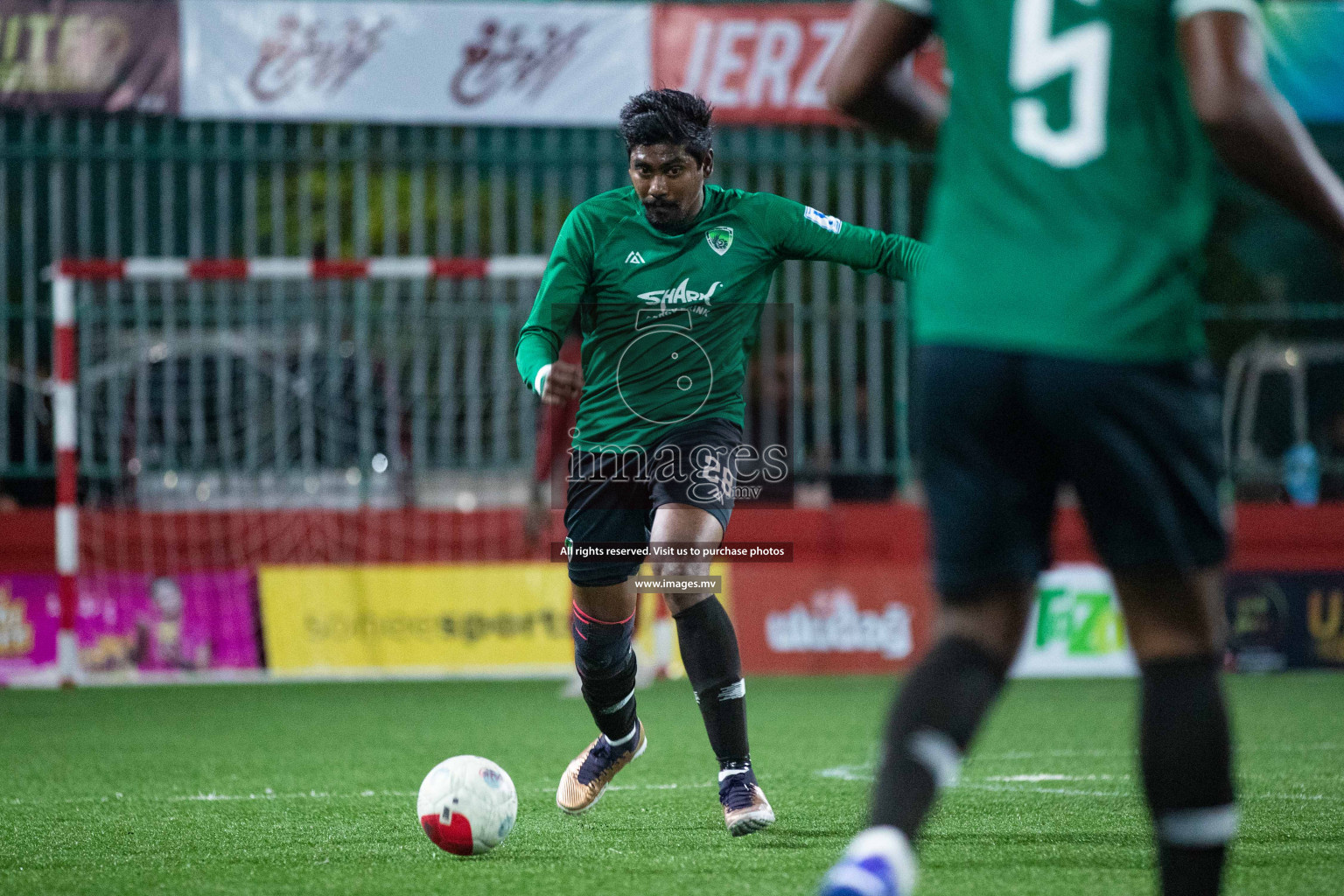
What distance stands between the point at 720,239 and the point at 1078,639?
736 cm

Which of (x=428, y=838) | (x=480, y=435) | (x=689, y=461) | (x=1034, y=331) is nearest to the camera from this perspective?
(x=1034, y=331)

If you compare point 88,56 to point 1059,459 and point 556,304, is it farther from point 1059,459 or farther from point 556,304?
point 1059,459

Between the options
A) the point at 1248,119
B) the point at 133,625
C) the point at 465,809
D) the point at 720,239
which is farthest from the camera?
the point at 133,625

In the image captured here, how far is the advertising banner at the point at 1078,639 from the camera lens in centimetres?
1148

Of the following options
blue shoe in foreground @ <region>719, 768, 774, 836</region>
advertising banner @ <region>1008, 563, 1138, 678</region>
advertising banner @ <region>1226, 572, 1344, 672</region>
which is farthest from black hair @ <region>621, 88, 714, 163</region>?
advertising banner @ <region>1226, 572, 1344, 672</region>

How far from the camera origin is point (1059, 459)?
2.58 m

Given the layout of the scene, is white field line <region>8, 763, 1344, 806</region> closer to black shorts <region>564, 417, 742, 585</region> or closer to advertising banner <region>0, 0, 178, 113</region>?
black shorts <region>564, 417, 742, 585</region>

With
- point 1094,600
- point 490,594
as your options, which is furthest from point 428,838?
point 1094,600

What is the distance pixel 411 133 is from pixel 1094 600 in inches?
252

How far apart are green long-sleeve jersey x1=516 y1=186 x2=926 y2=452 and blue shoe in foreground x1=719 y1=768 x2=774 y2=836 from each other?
1.00 m

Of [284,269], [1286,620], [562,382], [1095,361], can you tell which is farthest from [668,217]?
[1286,620]

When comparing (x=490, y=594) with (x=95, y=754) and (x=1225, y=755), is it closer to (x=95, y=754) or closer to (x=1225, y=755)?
(x=95, y=754)

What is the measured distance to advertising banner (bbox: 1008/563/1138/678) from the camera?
37.7ft

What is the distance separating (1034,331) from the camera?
2500 millimetres
